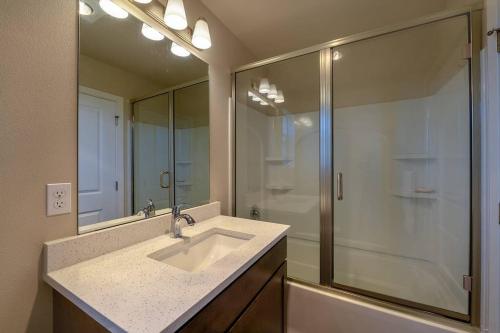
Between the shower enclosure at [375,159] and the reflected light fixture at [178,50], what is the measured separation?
2.01 ft

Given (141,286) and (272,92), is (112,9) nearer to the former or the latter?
(141,286)

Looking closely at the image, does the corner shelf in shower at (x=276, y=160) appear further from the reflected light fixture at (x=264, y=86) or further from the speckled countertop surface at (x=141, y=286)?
the speckled countertop surface at (x=141, y=286)

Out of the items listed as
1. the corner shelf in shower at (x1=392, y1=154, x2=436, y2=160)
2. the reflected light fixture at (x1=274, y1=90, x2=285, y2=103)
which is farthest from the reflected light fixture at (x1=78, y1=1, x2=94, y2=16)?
the corner shelf in shower at (x1=392, y1=154, x2=436, y2=160)

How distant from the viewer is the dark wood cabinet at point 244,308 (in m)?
0.61

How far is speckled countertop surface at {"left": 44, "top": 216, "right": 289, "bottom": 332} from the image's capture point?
498mm

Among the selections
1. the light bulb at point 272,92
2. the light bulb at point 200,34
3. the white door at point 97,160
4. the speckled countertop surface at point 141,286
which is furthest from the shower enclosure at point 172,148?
the light bulb at point 272,92

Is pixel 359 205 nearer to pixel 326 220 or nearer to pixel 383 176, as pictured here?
pixel 383 176

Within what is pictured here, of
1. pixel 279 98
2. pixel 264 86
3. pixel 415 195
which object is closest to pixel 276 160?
pixel 279 98

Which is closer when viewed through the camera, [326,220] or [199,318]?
[199,318]

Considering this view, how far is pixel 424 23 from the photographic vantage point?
1.24 metres

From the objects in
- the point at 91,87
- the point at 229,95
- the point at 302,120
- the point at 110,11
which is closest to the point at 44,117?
the point at 91,87

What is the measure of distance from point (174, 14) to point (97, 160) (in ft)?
2.89

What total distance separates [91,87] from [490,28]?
1862 mm

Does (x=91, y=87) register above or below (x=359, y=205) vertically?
above
